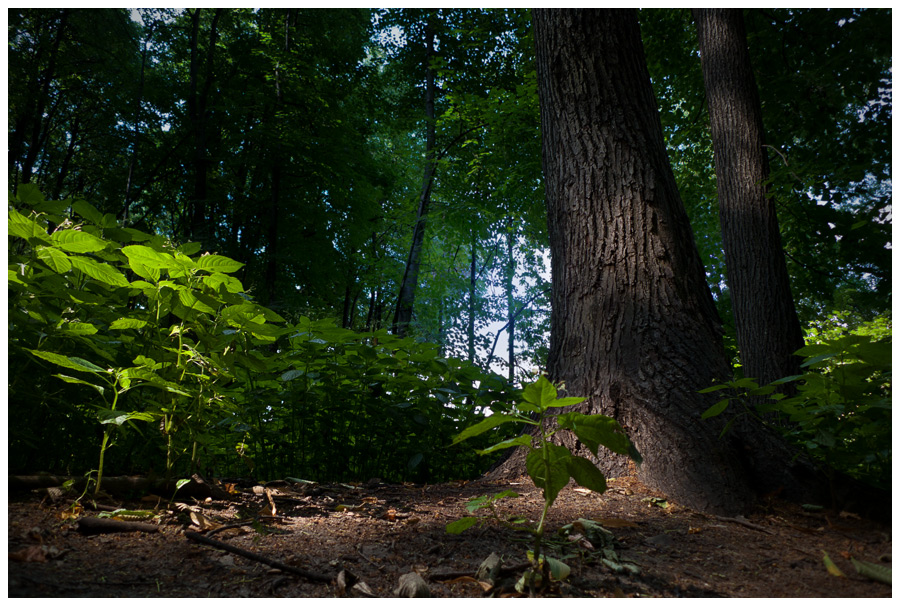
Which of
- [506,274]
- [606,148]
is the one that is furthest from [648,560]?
[506,274]

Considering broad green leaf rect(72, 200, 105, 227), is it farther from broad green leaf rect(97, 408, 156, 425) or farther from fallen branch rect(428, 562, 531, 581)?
fallen branch rect(428, 562, 531, 581)

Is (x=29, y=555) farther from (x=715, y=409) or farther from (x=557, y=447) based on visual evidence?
(x=715, y=409)

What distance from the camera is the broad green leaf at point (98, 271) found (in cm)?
158

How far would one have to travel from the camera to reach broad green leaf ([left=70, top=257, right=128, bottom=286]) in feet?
5.20

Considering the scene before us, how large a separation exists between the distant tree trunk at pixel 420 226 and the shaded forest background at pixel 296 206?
0.07 meters

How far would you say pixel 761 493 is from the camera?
185 centimetres

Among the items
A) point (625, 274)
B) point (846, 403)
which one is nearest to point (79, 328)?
point (625, 274)

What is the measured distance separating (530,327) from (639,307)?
71.5 feet

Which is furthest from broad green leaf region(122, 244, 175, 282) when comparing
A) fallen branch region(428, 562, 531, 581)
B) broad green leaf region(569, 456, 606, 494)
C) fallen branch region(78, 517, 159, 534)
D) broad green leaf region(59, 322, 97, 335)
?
broad green leaf region(569, 456, 606, 494)

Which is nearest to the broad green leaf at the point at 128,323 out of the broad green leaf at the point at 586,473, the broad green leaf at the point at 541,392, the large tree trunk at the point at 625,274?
the broad green leaf at the point at 541,392

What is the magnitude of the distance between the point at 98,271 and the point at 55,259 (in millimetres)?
128

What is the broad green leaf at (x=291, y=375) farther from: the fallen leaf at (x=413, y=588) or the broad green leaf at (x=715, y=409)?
the broad green leaf at (x=715, y=409)

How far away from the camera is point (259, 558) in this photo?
1.25 m
